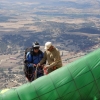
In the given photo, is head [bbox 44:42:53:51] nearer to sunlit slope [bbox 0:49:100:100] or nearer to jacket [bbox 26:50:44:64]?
jacket [bbox 26:50:44:64]

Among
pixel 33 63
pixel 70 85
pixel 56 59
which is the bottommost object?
pixel 70 85

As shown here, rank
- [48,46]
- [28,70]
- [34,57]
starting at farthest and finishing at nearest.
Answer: [28,70]
[34,57]
[48,46]

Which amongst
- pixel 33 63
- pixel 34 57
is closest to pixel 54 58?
pixel 34 57

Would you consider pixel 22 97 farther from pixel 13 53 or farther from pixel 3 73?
pixel 13 53

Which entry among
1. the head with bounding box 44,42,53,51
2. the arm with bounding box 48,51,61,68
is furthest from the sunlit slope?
the head with bounding box 44,42,53,51

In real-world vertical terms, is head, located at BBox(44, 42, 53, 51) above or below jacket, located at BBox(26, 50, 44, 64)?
above

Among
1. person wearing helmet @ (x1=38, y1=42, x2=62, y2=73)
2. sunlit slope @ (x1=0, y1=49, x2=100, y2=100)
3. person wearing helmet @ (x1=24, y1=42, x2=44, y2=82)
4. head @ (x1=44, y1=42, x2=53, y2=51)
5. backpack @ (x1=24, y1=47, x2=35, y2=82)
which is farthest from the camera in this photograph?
backpack @ (x1=24, y1=47, x2=35, y2=82)

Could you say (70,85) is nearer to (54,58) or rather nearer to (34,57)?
(54,58)

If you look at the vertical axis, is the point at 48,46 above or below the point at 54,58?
above

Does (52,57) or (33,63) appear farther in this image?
(33,63)
